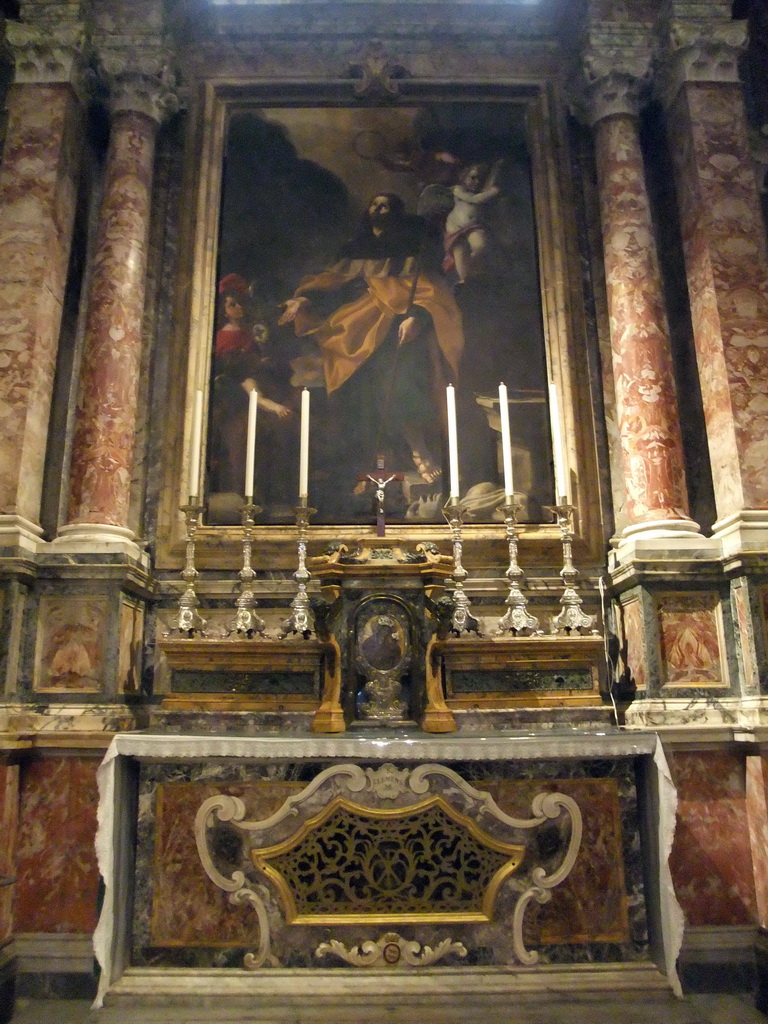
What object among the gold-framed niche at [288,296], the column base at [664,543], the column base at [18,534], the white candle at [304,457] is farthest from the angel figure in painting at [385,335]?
the column base at [18,534]

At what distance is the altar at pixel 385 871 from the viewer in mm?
3730

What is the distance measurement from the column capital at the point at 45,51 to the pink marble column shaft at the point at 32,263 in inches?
2.9

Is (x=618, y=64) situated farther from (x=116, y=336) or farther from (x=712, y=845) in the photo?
(x=712, y=845)

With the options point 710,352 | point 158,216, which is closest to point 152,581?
point 158,216

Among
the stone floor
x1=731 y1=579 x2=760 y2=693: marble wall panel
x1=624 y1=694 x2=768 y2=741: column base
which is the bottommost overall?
the stone floor

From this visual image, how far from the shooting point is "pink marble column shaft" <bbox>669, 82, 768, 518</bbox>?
496 cm

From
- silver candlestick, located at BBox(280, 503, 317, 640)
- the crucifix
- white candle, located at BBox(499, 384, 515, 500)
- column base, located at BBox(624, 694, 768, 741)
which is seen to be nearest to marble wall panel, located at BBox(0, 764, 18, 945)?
silver candlestick, located at BBox(280, 503, 317, 640)

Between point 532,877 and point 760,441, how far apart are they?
2901 mm

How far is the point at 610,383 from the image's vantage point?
19.3 ft

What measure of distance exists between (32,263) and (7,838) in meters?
3.51

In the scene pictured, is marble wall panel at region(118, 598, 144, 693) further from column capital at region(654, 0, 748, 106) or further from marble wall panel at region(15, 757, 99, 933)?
column capital at region(654, 0, 748, 106)

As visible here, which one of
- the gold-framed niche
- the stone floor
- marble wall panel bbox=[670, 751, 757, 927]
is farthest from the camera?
the gold-framed niche

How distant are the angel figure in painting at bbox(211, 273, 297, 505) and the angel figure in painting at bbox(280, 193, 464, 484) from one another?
0.30m

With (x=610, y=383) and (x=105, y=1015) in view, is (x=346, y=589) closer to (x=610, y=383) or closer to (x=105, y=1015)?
(x=105, y=1015)
